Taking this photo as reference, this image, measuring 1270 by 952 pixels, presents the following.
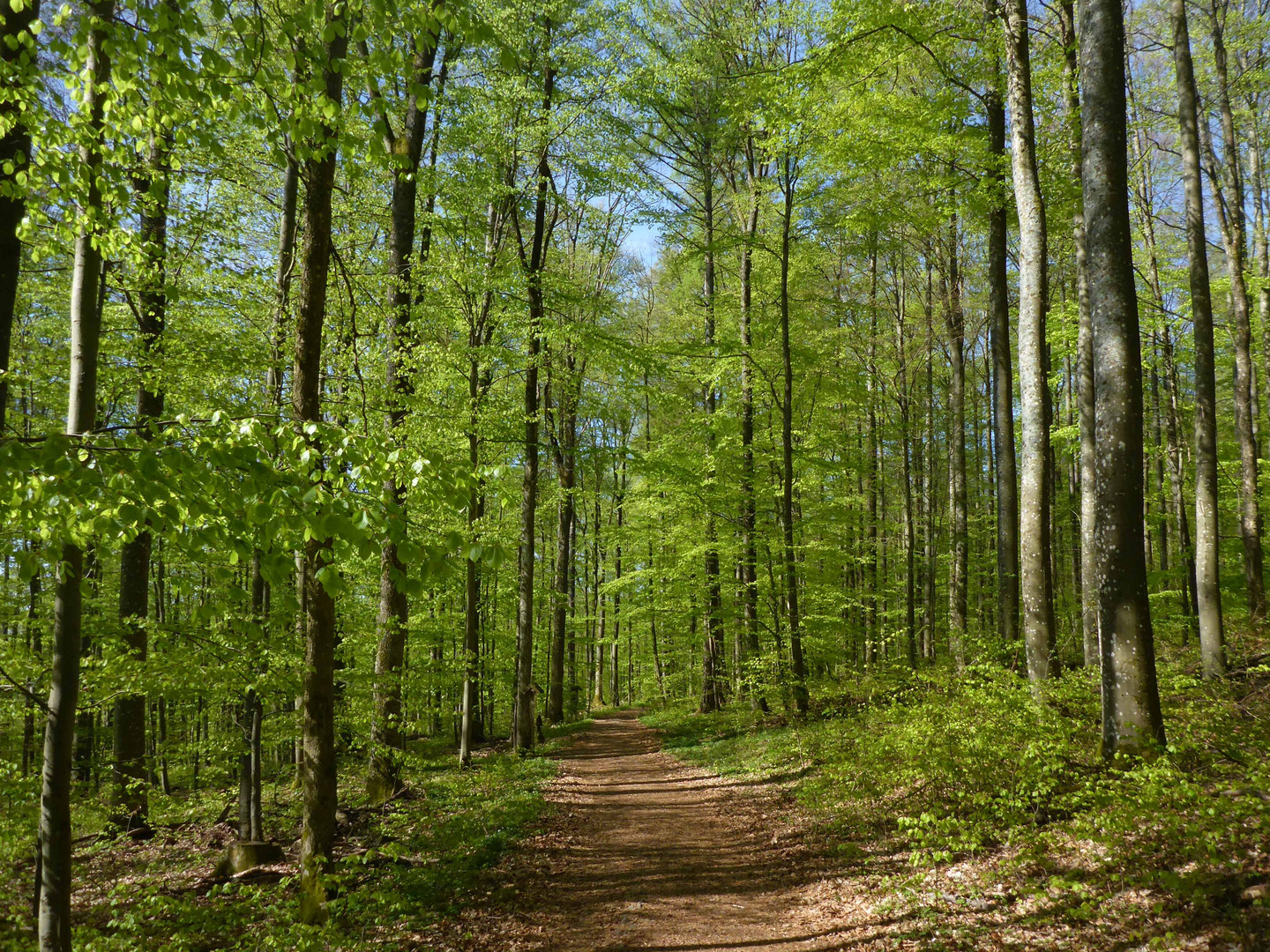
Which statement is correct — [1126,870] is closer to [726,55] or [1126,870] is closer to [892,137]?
[892,137]

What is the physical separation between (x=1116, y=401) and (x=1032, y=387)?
7.26ft

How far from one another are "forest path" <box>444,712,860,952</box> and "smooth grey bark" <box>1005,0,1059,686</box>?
3.97 meters

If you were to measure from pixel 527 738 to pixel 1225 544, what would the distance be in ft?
87.0

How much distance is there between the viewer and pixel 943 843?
595 centimetres

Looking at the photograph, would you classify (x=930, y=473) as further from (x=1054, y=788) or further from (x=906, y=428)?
(x=1054, y=788)

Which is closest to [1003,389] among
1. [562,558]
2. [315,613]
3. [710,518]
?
[710,518]

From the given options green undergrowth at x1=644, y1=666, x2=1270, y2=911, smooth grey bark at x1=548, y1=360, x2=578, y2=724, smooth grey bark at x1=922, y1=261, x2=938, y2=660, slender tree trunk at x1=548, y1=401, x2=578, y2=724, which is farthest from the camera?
slender tree trunk at x1=548, y1=401, x2=578, y2=724

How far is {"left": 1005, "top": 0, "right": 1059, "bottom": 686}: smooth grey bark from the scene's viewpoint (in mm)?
7645

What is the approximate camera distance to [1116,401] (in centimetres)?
572

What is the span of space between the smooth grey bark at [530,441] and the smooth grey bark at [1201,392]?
10847mm

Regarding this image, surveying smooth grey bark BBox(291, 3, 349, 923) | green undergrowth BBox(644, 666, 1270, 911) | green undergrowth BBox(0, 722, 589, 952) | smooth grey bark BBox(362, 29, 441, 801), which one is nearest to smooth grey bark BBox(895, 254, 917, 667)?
green undergrowth BBox(644, 666, 1270, 911)

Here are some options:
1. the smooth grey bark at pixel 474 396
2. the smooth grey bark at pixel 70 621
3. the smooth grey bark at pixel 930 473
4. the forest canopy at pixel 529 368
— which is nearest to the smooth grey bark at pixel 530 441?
the forest canopy at pixel 529 368

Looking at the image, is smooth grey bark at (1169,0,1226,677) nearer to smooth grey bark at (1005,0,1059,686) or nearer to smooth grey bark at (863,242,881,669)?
smooth grey bark at (1005,0,1059,686)

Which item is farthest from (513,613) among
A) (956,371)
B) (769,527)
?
(956,371)
